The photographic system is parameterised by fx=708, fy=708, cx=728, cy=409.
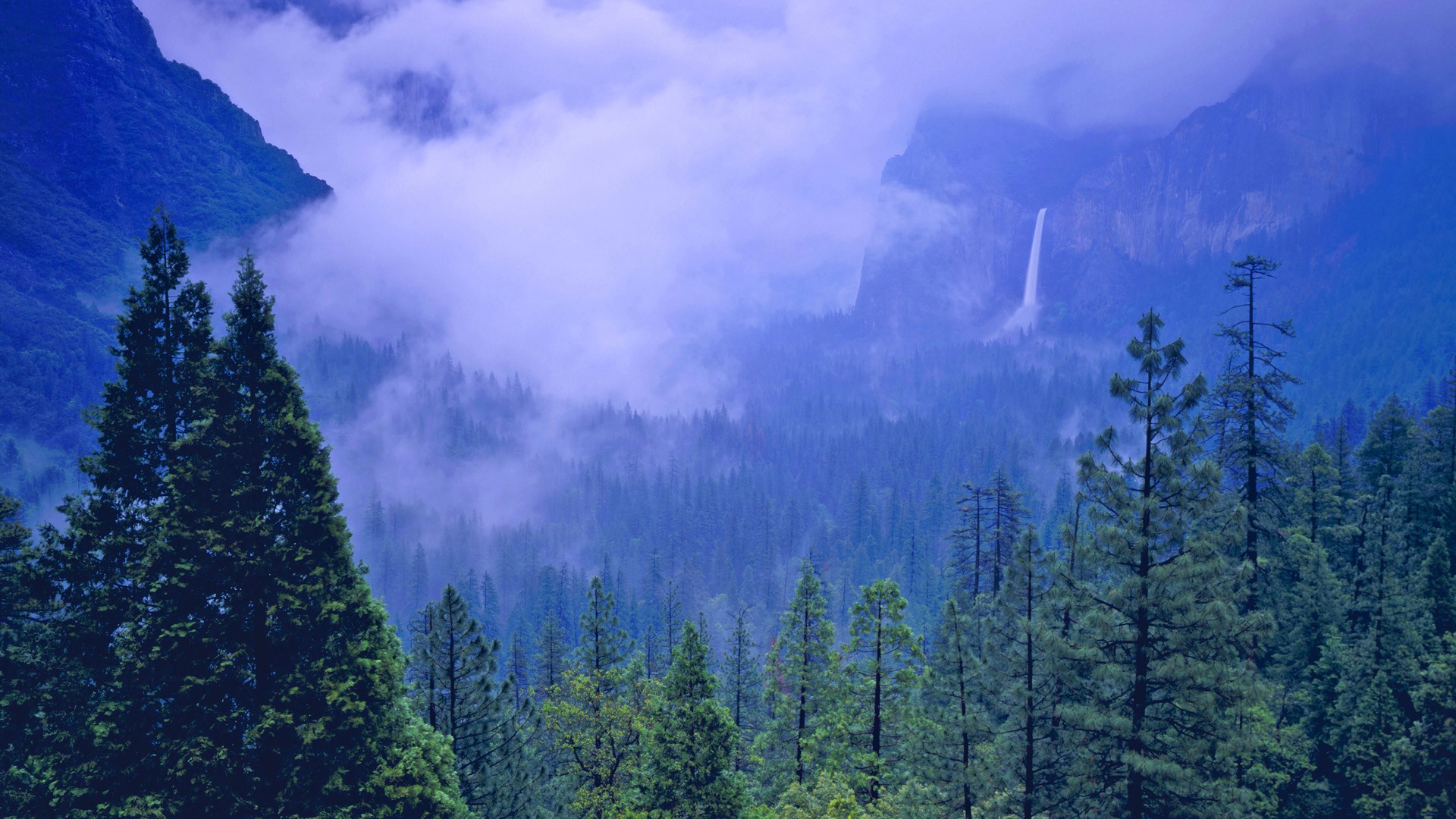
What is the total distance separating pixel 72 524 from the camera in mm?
12992

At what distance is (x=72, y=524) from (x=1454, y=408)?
171ft

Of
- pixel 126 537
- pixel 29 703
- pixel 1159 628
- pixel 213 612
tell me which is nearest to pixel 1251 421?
pixel 1159 628

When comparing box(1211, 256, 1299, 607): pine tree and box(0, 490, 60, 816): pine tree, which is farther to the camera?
box(1211, 256, 1299, 607): pine tree

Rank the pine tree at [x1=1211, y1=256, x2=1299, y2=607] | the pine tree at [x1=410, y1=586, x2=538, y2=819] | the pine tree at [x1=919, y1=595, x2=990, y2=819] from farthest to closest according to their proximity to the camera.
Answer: the pine tree at [x1=1211, y1=256, x2=1299, y2=607]
the pine tree at [x1=410, y1=586, x2=538, y2=819]
the pine tree at [x1=919, y1=595, x2=990, y2=819]

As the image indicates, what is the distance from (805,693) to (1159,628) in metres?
15.3

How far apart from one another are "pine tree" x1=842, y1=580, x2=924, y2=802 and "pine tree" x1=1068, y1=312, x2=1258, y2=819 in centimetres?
979

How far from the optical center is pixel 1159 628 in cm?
1476

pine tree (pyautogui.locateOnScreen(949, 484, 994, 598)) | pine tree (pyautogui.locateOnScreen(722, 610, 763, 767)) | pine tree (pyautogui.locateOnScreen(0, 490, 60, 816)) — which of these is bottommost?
pine tree (pyautogui.locateOnScreen(722, 610, 763, 767))

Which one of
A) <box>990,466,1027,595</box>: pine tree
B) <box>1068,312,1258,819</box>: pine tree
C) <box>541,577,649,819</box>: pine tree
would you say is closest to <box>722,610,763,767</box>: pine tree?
<box>990,466,1027,595</box>: pine tree

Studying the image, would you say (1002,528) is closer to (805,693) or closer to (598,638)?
(805,693)

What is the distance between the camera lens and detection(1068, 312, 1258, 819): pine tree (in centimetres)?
1414

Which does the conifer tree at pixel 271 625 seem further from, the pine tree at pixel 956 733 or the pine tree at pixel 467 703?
the pine tree at pixel 956 733

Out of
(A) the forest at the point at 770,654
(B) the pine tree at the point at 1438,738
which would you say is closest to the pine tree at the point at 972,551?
(A) the forest at the point at 770,654

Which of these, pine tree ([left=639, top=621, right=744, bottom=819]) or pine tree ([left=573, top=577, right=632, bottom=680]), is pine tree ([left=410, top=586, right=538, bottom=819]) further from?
pine tree ([left=573, top=577, right=632, bottom=680])
